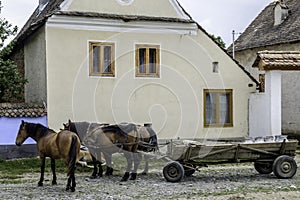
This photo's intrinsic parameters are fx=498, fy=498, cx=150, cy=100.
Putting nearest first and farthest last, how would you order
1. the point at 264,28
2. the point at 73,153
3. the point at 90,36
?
the point at 73,153, the point at 90,36, the point at 264,28

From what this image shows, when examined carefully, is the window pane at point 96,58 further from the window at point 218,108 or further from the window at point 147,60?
the window at point 218,108

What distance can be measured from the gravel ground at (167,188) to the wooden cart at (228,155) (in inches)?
10.5

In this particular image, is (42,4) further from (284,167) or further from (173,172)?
(284,167)

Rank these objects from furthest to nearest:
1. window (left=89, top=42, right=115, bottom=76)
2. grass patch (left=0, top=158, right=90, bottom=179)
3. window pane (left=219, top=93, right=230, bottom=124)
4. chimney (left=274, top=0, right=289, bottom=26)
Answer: chimney (left=274, top=0, right=289, bottom=26), window pane (left=219, top=93, right=230, bottom=124), window (left=89, top=42, right=115, bottom=76), grass patch (left=0, top=158, right=90, bottom=179)

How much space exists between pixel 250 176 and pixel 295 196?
8.27ft

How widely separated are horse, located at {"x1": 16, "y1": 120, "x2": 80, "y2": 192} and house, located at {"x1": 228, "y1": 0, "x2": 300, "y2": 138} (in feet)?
33.0

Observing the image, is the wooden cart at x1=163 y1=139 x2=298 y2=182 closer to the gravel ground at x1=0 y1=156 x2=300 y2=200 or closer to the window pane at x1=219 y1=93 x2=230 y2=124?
the gravel ground at x1=0 y1=156 x2=300 y2=200

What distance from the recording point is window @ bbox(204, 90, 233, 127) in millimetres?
17630

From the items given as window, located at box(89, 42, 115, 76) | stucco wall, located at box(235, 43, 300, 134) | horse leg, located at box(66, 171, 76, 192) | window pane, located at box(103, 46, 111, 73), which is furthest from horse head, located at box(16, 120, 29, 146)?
stucco wall, located at box(235, 43, 300, 134)

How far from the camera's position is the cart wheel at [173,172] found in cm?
1130

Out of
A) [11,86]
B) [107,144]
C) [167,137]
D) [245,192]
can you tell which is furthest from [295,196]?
[11,86]

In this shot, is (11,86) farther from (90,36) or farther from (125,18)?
(125,18)

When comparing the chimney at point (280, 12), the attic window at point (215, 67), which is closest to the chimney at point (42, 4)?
the attic window at point (215, 67)

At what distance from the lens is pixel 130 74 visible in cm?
1658
